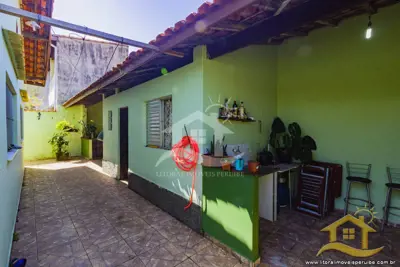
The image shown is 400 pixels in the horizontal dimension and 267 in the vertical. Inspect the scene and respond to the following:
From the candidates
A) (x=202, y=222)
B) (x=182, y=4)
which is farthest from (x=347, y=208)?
(x=182, y=4)

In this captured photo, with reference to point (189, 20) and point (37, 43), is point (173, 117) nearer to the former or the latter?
point (189, 20)

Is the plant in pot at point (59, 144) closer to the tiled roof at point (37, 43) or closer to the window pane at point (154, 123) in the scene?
the tiled roof at point (37, 43)

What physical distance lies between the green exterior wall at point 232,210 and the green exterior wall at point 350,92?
279cm

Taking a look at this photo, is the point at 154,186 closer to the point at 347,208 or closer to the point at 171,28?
the point at 171,28

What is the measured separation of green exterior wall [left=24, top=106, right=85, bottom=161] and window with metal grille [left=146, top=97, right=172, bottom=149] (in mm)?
9377

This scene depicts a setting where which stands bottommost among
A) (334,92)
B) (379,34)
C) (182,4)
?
(334,92)

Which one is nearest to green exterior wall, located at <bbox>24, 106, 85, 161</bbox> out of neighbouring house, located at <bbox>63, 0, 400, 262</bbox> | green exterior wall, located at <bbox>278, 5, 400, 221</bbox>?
neighbouring house, located at <bbox>63, 0, 400, 262</bbox>

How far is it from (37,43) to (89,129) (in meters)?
7.87

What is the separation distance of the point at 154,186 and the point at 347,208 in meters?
4.17

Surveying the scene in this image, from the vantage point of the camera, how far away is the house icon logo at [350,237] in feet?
9.48

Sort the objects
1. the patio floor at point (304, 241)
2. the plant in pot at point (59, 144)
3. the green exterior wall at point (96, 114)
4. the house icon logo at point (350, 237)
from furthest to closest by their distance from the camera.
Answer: the green exterior wall at point (96, 114) → the plant in pot at point (59, 144) → the house icon logo at point (350, 237) → the patio floor at point (304, 241)

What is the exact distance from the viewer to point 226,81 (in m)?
3.67

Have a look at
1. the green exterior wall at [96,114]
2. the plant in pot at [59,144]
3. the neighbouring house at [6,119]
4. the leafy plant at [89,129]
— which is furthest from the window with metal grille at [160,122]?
the green exterior wall at [96,114]

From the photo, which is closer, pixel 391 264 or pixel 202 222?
pixel 391 264
